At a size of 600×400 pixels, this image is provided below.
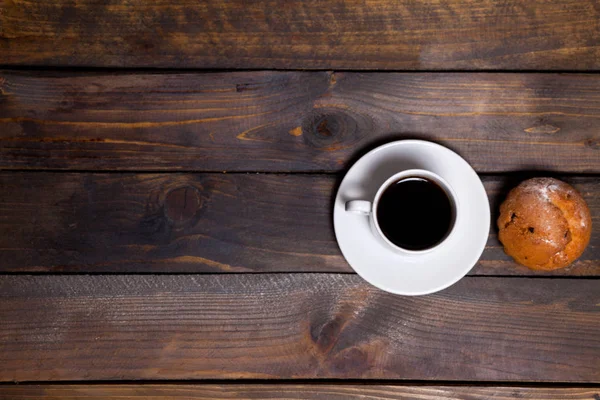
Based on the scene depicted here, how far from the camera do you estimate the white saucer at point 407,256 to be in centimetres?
86

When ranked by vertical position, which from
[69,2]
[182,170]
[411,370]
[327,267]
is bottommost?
→ [411,370]

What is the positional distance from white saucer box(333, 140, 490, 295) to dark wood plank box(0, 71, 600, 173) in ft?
0.17

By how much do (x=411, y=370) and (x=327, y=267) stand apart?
9.0 inches

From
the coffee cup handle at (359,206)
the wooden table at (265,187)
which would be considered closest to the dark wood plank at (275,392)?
the wooden table at (265,187)

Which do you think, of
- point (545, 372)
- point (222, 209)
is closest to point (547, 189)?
point (545, 372)

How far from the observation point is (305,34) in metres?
0.94

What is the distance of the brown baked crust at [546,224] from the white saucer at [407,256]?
5 cm

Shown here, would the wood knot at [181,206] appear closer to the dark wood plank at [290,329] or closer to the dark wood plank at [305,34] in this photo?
the dark wood plank at [290,329]

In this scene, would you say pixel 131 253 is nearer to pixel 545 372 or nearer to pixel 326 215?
pixel 326 215

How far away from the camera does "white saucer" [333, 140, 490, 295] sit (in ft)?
2.81

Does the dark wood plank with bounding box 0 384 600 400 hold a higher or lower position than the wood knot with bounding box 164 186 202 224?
lower

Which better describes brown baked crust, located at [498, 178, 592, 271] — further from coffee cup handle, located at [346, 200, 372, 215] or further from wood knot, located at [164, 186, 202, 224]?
wood knot, located at [164, 186, 202, 224]

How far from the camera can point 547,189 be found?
0.86 meters

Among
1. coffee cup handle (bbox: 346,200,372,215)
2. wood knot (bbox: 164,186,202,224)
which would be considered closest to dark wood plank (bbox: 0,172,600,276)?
wood knot (bbox: 164,186,202,224)
